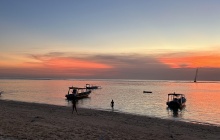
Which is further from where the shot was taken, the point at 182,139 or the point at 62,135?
the point at 182,139

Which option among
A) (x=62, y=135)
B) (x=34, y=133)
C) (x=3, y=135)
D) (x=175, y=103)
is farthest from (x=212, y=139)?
(x=175, y=103)

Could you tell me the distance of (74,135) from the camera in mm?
16578

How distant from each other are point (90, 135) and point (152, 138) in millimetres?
4788

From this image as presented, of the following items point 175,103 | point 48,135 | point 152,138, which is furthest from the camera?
point 175,103

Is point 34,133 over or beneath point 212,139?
over

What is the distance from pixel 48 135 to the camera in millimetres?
15844

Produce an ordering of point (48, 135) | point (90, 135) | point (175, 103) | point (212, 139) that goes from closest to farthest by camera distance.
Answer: point (48, 135) < point (90, 135) < point (212, 139) < point (175, 103)

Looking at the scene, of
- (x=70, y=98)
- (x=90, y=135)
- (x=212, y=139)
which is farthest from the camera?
(x=70, y=98)

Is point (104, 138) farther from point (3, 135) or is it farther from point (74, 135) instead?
point (3, 135)

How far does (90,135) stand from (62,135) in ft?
6.54

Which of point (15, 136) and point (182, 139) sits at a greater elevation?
point (15, 136)

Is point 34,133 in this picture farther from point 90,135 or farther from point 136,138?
point 136,138

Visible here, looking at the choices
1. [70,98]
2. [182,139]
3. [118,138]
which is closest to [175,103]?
[70,98]

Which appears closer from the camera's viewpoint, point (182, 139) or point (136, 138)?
point (136, 138)
